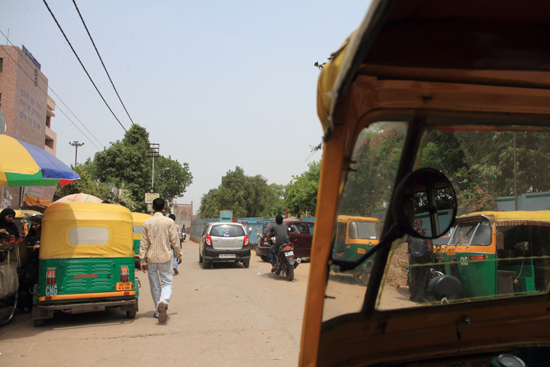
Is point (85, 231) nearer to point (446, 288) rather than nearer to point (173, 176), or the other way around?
point (446, 288)

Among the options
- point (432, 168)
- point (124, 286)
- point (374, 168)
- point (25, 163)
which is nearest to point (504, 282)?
point (432, 168)

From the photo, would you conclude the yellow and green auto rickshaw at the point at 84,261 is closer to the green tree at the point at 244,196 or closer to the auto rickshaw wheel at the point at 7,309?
the auto rickshaw wheel at the point at 7,309

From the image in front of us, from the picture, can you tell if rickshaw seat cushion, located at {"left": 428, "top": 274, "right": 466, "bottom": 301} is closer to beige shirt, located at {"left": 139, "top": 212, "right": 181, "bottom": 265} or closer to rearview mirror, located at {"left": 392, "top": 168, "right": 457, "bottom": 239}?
rearview mirror, located at {"left": 392, "top": 168, "right": 457, "bottom": 239}

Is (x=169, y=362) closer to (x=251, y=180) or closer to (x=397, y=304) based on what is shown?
(x=397, y=304)

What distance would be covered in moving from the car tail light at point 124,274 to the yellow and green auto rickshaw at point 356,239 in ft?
18.3

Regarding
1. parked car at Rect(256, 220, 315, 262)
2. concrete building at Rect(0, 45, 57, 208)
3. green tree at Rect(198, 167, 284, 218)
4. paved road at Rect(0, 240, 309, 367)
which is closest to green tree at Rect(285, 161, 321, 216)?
parked car at Rect(256, 220, 315, 262)

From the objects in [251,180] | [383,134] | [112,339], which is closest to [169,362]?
[112,339]

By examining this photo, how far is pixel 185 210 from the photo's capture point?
119 metres

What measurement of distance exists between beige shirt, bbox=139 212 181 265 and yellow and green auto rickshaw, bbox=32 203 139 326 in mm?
357

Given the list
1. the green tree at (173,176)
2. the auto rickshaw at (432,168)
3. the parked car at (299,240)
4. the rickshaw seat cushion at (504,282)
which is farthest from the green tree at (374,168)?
the green tree at (173,176)

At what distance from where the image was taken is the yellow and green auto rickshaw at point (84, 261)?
19.7 feet

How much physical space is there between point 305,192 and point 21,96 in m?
23.8

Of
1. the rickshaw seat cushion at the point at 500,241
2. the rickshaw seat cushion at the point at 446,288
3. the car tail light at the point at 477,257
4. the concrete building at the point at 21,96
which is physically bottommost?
the rickshaw seat cushion at the point at 446,288

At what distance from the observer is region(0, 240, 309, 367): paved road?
4664mm
